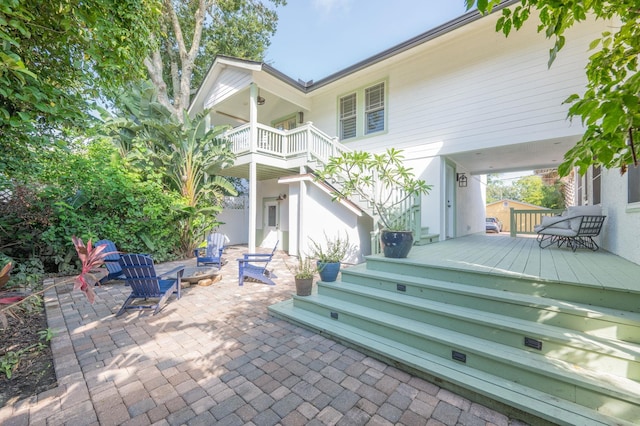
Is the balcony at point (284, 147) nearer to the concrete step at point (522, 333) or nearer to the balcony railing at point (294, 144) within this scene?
the balcony railing at point (294, 144)

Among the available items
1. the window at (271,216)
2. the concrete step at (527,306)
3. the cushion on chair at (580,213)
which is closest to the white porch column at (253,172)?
the window at (271,216)

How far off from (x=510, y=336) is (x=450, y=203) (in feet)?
21.5

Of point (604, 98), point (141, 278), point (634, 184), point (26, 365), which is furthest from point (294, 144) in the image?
point (604, 98)

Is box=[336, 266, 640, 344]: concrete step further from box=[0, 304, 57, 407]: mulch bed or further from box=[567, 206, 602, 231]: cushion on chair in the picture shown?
box=[567, 206, 602, 231]: cushion on chair

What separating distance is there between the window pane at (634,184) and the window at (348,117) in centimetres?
703

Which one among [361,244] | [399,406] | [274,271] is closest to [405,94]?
[361,244]

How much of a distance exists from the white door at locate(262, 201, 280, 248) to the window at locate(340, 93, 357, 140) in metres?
4.45

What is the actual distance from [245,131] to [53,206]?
5731mm

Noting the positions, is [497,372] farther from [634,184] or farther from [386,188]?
[634,184]

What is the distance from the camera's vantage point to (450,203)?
856 centimetres

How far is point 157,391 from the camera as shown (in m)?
2.45

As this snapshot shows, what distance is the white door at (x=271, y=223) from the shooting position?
11.9 metres

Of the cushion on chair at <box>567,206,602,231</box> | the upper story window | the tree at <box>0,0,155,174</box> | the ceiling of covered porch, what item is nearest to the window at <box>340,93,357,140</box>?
the upper story window

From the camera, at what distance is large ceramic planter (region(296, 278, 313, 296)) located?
13.9ft
